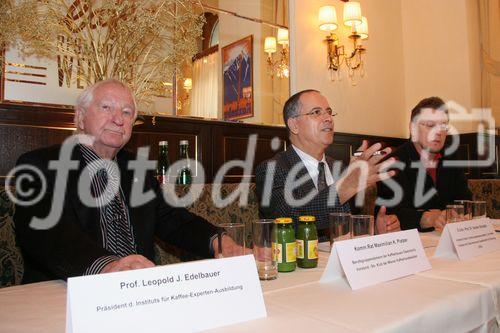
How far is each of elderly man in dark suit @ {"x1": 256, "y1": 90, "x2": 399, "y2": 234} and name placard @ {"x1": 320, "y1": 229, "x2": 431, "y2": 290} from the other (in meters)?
0.33

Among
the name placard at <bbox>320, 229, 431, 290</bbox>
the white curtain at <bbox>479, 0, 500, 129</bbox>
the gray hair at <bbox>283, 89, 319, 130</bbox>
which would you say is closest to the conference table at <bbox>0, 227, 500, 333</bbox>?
the name placard at <bbox>320, 229, 431, 290</bbox>

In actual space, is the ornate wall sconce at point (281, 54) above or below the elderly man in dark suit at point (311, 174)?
above

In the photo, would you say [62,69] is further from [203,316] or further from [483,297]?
[483,297]

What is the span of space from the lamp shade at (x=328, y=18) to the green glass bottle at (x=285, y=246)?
3.39m

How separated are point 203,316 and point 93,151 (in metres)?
1.00

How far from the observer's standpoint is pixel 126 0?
5.90ft

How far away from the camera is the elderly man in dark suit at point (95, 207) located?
41.4 inches

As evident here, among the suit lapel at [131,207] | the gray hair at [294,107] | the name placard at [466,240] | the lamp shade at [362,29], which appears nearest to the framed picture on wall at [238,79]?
the lamp shade at [362,29]

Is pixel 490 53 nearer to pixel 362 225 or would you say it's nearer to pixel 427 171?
pixel 427 171

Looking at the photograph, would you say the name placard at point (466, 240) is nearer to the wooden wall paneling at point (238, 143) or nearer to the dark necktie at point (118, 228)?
the dark necktie at point (118, 228)

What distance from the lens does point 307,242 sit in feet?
3.52

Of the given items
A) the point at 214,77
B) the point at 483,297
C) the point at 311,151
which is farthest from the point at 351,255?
the point at 214,77

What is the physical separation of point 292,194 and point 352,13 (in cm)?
294

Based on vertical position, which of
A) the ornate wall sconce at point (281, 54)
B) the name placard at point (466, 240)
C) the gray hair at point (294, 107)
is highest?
the ornate wall sconce at point (281, 54)
